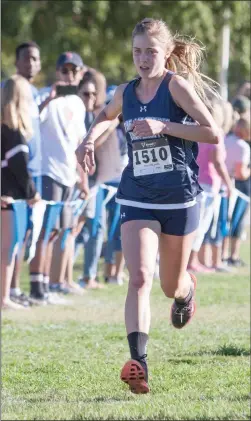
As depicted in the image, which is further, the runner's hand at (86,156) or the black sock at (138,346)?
the runner's hand at (86,156)

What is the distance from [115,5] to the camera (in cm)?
2744

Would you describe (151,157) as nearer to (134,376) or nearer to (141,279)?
(141,279)

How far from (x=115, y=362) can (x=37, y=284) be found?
12.5 ft

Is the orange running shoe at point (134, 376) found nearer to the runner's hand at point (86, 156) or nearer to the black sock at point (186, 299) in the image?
the runner's hand at point (86, 156)

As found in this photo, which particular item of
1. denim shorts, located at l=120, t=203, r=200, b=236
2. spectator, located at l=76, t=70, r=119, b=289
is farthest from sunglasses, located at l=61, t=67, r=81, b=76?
denim shorts, located at l=120, t=203, r=200, b=236

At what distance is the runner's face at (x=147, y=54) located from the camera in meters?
7.02

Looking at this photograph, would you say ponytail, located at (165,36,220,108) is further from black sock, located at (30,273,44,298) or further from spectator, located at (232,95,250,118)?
spectator, located at (232,95,250,118)

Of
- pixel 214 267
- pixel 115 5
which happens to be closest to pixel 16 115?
pixel 214 267

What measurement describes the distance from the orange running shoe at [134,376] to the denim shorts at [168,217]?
0.91 meters

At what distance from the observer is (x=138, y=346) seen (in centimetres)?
671

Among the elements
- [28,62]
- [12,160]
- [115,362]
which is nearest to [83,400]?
[115,362]

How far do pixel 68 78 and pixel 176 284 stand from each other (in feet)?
17.9

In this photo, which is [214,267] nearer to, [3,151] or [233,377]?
[3,151]

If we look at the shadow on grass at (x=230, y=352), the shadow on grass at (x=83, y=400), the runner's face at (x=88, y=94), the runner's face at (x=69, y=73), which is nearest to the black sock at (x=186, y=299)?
the shadow on grass at (x=230, y=352)
